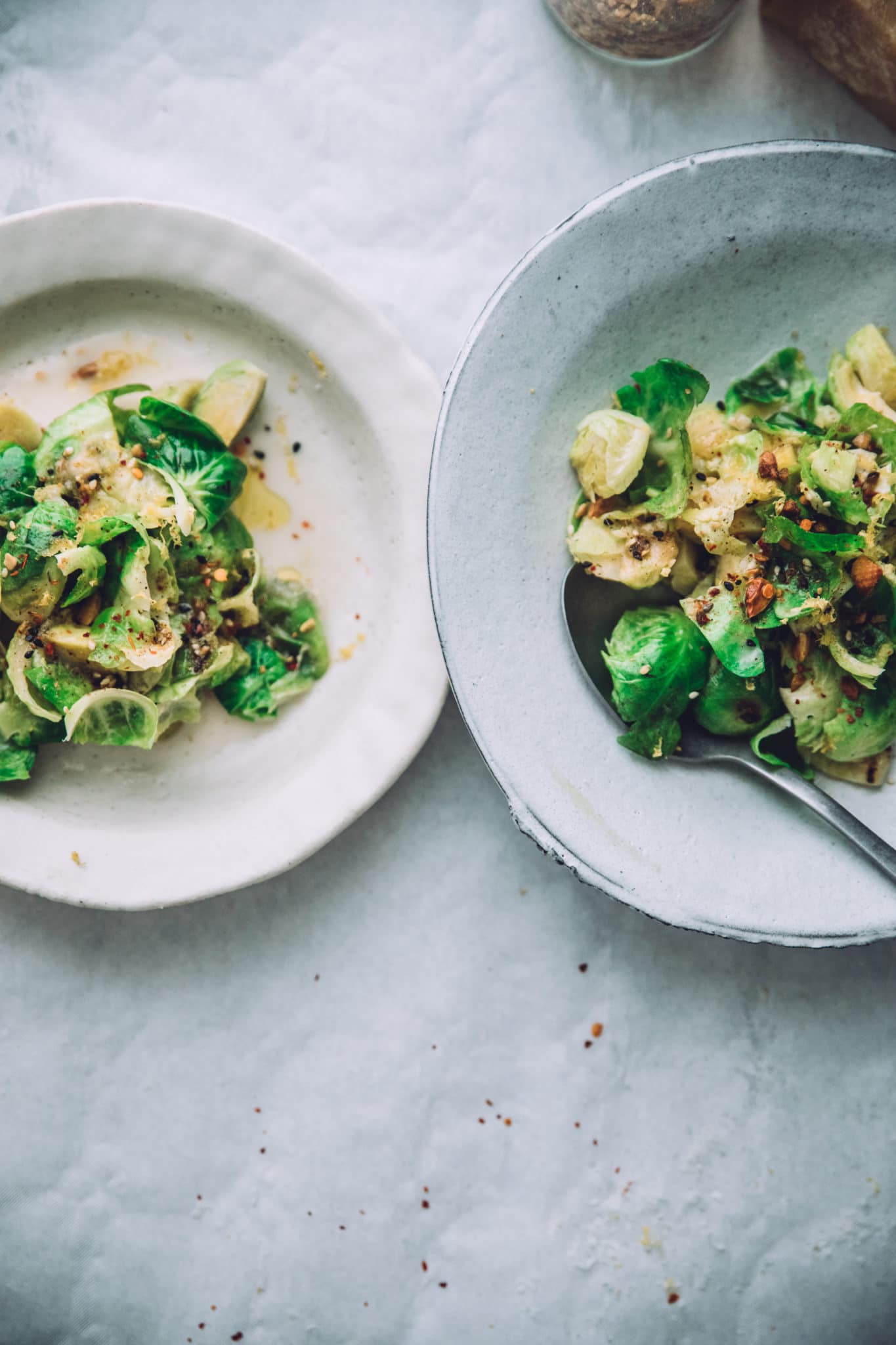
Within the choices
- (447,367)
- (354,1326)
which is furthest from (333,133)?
(354,1326)

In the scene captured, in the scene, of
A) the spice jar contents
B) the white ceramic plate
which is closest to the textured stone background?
the spice jar contents

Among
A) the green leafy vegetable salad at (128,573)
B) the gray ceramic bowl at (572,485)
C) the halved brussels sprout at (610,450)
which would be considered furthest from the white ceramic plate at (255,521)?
the halved brussels sprout at (610,450)

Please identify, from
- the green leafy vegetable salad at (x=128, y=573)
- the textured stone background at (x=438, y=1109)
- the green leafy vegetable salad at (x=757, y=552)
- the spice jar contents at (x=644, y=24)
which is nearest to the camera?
the green leafy vegetable salad at (x=757, y=552)

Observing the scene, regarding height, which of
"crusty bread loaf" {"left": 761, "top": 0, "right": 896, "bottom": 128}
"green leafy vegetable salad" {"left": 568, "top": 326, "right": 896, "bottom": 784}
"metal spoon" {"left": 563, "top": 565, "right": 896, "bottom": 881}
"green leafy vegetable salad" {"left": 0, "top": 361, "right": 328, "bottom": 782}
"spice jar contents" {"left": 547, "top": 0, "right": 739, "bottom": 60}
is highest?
"crusty bread loaf" {"left": 761, "top": 0, "right": 896, "bottom": 128}

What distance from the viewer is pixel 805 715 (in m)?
1.48

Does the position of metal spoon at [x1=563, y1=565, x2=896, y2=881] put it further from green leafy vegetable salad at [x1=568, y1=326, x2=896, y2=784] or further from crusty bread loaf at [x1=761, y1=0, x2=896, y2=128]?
crusty bread loaf at [x1=761, y1=0, x2=896, y2=128]

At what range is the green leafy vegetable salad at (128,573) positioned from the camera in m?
1.49

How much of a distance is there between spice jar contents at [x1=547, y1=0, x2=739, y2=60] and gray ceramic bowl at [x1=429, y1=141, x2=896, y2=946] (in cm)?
39

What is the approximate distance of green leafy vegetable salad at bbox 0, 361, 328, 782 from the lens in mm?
1493

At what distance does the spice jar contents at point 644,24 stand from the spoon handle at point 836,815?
54.9 inches

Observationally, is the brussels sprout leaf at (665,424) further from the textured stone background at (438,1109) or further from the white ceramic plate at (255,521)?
the textured stone background at (438,1109)

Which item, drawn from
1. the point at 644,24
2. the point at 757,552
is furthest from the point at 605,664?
the point at 644,24

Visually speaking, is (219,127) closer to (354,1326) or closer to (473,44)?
(473,44)

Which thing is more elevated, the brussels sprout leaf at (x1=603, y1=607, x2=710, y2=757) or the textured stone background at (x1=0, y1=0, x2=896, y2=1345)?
the brussels sprout leaf at (x1=603, y1=607, x2=710, y2=757)
